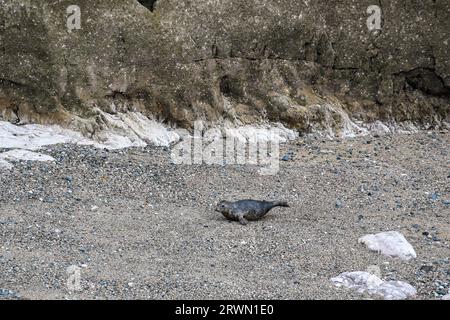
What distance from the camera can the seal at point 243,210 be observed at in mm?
7504

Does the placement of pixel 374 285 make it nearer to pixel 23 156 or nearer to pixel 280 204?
pixel 280 204

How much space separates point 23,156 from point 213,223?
209 centimetres

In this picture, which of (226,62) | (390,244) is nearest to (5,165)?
(226,62)

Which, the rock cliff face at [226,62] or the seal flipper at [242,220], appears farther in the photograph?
the rock cliff face at [226,62]

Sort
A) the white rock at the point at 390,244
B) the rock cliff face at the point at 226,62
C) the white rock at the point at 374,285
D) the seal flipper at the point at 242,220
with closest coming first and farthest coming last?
the white rock at the point at 374,285 < the white rock at the point at 390,244 < the seal flipper at the point at 242,220 < the rock cliff face at the point at 226,62

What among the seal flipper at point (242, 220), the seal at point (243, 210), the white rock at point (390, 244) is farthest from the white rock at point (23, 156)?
the white rock at point (390, 244)

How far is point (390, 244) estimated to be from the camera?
691 cm

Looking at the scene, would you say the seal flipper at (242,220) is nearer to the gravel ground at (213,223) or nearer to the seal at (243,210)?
the seal at (243,210)

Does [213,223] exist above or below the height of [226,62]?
below

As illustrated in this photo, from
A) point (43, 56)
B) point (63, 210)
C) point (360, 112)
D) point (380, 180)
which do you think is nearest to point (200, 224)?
point (63, 210)

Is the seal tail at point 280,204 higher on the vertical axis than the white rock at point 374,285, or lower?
higher

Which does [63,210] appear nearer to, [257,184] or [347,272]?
[257,184]

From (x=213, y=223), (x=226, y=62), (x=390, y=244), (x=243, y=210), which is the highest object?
(x=226, y=62)

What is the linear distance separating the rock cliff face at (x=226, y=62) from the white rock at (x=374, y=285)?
3.79m
